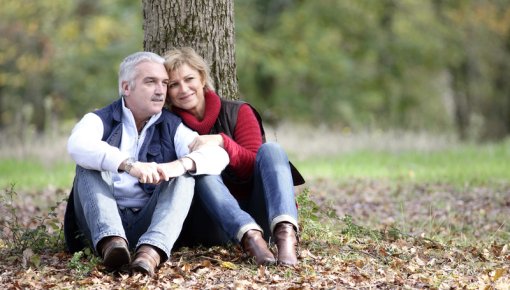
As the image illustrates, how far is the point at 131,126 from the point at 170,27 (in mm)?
1014

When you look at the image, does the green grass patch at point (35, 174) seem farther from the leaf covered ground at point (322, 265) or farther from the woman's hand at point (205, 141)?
the woman's hand at point (205, 141)

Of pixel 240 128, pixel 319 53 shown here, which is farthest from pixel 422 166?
pixel 319 53

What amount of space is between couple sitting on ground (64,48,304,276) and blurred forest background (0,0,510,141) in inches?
496

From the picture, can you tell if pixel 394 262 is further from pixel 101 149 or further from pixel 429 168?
pixel 429 168

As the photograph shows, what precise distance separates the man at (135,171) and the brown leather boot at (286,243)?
20.8 inches

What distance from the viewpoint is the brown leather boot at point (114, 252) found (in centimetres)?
420

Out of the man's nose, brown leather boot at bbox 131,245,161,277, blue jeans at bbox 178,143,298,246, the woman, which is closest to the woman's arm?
the woman

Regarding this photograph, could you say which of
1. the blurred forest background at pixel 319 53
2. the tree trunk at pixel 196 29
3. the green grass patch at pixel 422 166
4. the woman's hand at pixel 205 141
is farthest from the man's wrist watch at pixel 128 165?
the blurred forest background at pixel 319 53

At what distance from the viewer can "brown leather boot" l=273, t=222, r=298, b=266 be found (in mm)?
4383

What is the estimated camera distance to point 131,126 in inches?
189

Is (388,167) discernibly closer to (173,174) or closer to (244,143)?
(244,143)

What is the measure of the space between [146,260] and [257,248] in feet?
2.04

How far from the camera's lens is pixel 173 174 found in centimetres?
446

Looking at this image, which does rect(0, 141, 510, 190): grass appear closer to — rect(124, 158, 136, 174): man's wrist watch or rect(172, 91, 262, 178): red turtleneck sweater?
rect(172, 91, 262, 178): red turtleneck sweater
